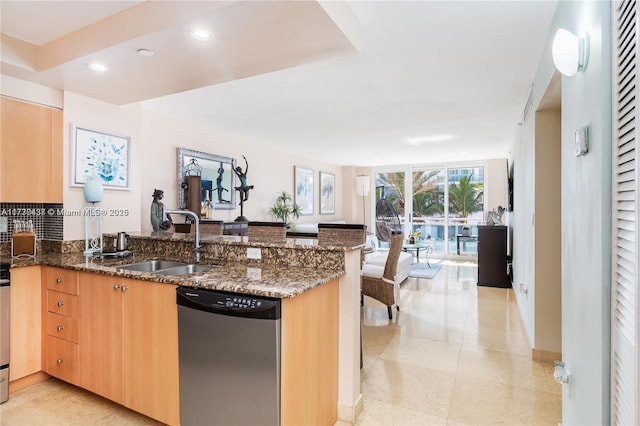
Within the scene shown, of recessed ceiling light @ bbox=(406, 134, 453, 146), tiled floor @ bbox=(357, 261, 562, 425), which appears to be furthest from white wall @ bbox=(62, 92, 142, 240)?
recessed ceiling light @ bbox=(406, 134, 453, 146)

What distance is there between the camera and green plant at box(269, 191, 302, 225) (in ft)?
20.6

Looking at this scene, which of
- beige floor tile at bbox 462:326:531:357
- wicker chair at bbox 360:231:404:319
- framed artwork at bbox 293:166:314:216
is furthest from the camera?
framed artwork at bbox 293:166:314:216

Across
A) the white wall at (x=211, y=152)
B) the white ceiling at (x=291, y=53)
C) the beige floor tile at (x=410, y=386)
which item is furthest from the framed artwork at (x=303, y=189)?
the beige floor tile at (x=410, y=386)

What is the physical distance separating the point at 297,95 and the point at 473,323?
3131mm

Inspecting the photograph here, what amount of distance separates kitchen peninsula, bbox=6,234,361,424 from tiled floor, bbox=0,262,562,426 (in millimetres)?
162

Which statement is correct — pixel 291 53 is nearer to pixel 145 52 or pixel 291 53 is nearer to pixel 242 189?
pixel 145 52

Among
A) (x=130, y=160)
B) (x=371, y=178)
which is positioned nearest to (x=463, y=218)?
(x=371, y=178)

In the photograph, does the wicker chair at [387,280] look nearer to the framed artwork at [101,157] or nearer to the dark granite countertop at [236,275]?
the dark granite countertop at [236,275]

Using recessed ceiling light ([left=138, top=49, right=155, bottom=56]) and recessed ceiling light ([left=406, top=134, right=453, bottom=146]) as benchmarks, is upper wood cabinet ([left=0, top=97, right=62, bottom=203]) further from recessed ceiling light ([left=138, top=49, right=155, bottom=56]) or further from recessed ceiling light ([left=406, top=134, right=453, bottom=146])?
recessed ceiling light ([left=406, top=134, right=453, bottom=146])

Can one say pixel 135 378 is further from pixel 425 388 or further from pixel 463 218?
pixel 463 218

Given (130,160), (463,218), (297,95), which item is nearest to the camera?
(130,160)

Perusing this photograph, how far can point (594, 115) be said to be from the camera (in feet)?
4.31

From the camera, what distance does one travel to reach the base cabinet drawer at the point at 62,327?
223 cm

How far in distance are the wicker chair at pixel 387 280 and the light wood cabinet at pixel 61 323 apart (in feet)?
8.87
